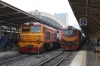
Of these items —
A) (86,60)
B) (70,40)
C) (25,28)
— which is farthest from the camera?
(70,40)

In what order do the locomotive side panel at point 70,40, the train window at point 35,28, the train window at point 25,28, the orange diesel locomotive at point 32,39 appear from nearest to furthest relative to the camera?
the orange diesel locomotive at point 32,39 → the train window at point 35,28 → the train window at point 25,28 → the locomotive side panel at point 70,40

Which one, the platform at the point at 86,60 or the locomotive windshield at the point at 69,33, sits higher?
the locomotive windshield at the point at 69,33

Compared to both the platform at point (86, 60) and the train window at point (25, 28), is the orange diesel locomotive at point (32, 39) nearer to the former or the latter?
the train window at point (25, 28)

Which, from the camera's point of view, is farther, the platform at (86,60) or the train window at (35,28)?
the train window at (35,28)

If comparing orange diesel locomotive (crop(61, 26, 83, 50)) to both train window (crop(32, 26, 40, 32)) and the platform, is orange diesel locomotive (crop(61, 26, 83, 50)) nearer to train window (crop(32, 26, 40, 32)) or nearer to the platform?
the platform

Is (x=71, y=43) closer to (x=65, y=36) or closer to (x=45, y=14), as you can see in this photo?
(x=65, y=36)

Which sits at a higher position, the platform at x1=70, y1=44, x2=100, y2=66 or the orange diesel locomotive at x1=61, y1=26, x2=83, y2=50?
the orange diesel locomotive at x1=61, y1=26, x2=83, y2=50

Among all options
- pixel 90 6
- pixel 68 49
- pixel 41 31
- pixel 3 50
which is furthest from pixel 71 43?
pixel 90 6

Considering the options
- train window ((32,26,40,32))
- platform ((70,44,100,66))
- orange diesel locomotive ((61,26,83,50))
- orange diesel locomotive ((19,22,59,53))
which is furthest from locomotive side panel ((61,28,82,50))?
train window ((32,26,40,32))

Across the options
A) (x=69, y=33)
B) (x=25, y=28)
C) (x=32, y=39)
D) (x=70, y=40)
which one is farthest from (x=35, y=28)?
(x=69, y=33)

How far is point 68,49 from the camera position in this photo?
80.8ft

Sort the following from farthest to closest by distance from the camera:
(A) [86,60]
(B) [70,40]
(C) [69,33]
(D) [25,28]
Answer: (C) [69,33]
(B) [70,40]
(D) [25,28]
(A) [86,60]

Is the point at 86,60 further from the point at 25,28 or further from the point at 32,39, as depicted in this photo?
the point at 25,28

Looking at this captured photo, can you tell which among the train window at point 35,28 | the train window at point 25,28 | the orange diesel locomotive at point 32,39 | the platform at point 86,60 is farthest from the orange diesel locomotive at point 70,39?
the train window at point 25,28
